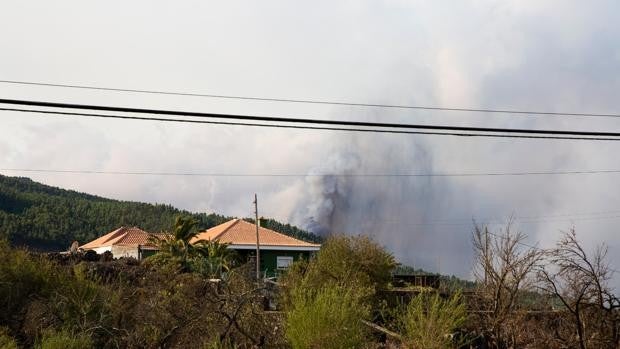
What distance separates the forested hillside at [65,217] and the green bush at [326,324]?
64496 millimetres

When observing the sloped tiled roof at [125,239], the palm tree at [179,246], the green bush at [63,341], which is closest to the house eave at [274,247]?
the palm tree at [179,246]

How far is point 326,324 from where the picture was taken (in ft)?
37.2

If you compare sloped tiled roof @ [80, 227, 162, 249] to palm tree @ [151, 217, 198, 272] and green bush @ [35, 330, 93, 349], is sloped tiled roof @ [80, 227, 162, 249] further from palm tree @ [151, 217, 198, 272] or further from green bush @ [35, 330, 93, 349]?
green bush @ [35, 330, 93, 349]

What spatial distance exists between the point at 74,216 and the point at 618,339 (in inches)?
3407

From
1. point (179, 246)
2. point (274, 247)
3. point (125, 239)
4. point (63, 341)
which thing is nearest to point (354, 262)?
point (63, 341)

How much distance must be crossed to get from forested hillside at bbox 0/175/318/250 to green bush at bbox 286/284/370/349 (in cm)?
6450

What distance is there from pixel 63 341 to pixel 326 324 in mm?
4513

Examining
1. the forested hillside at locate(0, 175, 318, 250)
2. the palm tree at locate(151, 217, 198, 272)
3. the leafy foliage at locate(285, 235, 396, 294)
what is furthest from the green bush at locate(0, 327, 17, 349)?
the forested hillside at locate(0, 175, 318, 250)

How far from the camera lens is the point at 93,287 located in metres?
15.2

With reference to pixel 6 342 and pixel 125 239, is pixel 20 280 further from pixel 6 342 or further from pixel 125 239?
pixel 125 239

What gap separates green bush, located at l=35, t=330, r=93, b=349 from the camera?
39.4 ft

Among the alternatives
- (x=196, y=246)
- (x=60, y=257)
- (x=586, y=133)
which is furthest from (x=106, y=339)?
(x=196, y=246)

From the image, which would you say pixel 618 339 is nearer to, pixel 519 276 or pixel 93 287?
pixel 519 276

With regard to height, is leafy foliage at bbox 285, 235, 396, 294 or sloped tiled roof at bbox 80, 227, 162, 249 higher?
sloped tiled roof at bbox 80, 227, 162, 249
